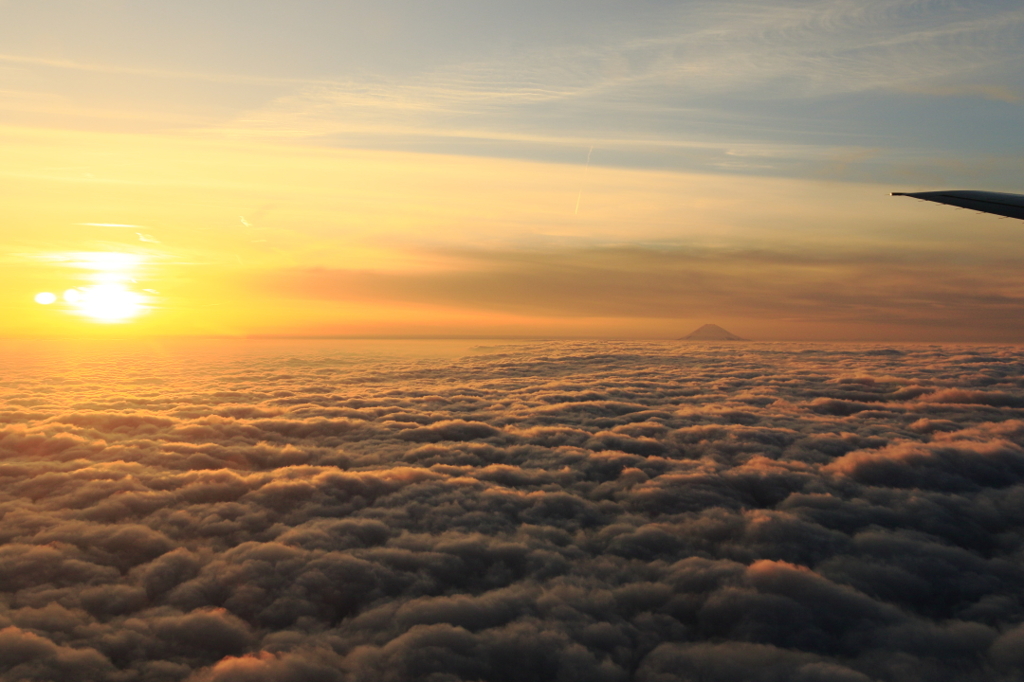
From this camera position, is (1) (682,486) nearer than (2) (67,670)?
No

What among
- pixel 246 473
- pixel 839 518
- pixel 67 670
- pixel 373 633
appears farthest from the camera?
pixel 246 473

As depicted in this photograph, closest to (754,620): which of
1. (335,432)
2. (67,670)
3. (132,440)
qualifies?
(67,670)

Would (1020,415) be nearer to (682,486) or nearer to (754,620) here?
(682,486)

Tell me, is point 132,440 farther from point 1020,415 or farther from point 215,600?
point 1020,415

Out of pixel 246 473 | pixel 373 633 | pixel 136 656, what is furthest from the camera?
pixel 246 473

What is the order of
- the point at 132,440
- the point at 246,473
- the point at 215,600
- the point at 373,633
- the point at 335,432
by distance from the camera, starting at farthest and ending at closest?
the point at 335,432 → the point at 132,440 → the point at 246,473 → the point at 215,600 → the point at 373,633

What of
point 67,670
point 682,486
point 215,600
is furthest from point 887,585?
point 67,670
